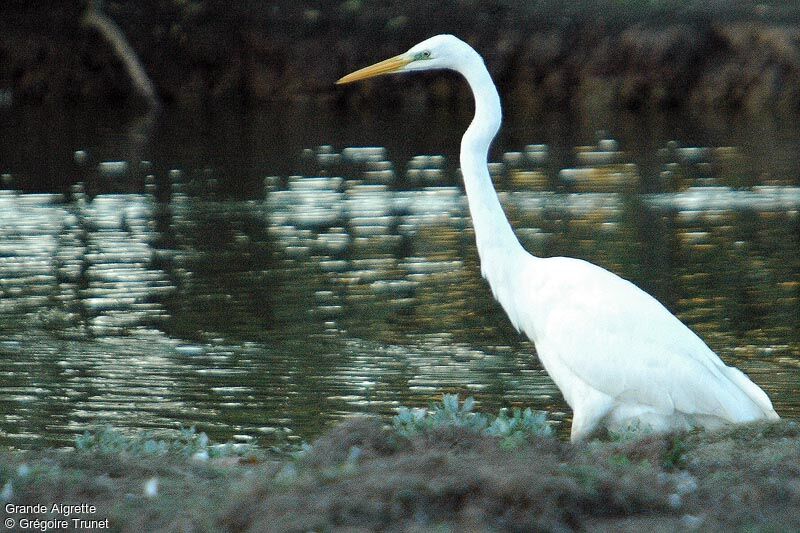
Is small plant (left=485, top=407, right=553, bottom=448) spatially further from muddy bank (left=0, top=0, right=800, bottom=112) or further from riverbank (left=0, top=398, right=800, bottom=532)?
muddy bank (left=0, top=0, right=800, bottom=112)

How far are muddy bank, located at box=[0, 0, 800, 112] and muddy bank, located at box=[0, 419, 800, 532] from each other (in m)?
21.7

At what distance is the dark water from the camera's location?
7.78 meters

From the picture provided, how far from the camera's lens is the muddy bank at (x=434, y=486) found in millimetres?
3812

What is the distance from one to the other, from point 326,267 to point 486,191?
15.0ft

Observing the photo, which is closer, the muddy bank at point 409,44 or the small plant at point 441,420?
the small plant at point 441,420

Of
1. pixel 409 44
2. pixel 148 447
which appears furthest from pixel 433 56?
pixel 409 44

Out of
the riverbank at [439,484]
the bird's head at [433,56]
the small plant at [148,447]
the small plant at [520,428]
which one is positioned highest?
the bird's head at [433,56]

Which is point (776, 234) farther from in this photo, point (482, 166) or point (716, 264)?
point (482, 166)

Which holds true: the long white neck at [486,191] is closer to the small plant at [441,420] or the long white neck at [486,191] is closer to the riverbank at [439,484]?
the small plant at [441,420]

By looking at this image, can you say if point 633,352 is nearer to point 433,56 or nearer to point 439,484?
point 433,56

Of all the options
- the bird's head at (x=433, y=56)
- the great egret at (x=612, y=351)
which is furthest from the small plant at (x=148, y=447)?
the bird's head at (x=433, y=56)

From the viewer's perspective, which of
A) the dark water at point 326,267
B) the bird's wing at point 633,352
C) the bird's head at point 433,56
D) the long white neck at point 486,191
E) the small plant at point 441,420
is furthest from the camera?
the dark water at point 326,267

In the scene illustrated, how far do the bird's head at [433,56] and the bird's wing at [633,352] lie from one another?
1346 mm

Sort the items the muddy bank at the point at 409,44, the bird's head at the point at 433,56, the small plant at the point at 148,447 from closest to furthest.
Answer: the small plant at the point at 148,447 → the bird's head at the point at 433,56 → the muddy bank at the point at 409,44
